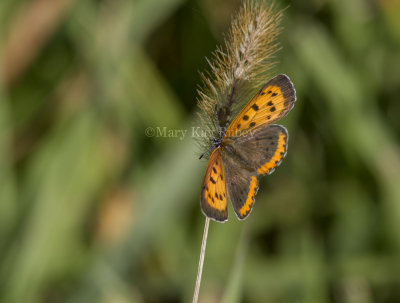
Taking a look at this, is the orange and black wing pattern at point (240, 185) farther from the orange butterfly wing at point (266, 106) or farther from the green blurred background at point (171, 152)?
the green blurred background at point (171, 152)

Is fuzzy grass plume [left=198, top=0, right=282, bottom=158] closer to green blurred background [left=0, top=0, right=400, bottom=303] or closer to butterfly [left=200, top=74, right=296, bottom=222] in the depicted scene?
butterfly [left=200, top=74, right=296, bottom=222]

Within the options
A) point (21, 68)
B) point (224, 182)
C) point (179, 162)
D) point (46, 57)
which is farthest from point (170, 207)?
point (46, 57)

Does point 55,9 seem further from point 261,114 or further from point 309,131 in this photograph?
point 261,114

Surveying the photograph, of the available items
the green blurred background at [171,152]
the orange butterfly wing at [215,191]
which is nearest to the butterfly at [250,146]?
the orange butterfly wing at [215,191]

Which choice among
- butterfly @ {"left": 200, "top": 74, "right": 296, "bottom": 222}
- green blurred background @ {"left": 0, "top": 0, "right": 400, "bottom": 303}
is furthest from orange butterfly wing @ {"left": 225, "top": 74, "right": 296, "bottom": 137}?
green blurred background @ {"left": 0, "top": 0, "right": 400, "bottom": 303}

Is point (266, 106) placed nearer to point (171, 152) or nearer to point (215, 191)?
point (215, 191)

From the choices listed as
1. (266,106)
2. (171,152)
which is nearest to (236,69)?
(266,106)
